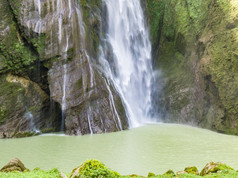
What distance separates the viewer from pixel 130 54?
20.7 meters

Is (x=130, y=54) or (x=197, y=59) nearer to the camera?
(x=197, y=59)

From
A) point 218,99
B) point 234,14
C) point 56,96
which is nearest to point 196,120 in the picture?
point 218,99

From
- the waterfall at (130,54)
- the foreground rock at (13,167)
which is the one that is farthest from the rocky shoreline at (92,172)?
the waterfall at (130,54)

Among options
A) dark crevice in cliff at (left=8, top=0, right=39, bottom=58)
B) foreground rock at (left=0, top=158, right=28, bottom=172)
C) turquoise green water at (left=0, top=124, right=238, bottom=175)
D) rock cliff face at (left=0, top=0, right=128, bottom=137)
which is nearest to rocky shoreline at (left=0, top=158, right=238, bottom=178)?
foreground rock at (left=0, top=158, right=28, bottom=172)

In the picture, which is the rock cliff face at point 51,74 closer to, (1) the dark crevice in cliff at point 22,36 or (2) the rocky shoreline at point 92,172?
(1) the dark crevice in cliff at point 22,36

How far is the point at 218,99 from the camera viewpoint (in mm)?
14438

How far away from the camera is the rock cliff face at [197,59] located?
13.8 meters

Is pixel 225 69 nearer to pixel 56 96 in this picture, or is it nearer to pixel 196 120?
pixel 196 120

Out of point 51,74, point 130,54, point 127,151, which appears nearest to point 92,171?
Answer: point 127,151

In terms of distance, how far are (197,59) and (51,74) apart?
10.8 meters

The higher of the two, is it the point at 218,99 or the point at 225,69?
the point at 225,69

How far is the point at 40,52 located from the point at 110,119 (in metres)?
6.19

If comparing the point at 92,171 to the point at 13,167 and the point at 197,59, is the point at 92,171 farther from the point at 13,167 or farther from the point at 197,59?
the point at 197,59

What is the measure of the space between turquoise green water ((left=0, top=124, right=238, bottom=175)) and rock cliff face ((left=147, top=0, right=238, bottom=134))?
3018 millimetres
